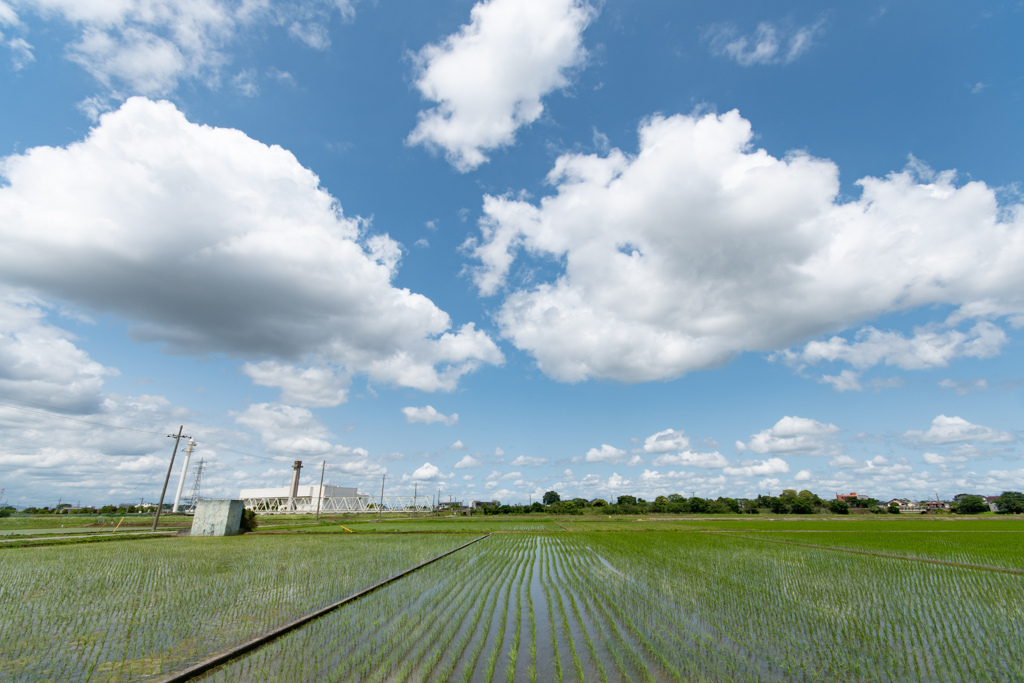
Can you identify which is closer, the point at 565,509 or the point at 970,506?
the point at 970,506

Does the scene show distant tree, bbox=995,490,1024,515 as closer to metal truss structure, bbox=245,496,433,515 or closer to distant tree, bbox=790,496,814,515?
distant tree, bbox=790,496,814,515

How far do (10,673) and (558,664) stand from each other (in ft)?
25.6

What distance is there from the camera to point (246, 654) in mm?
7051

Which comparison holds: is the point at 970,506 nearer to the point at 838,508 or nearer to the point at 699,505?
the point at 838,508

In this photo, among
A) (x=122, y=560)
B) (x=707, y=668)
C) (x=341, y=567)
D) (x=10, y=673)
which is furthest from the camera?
(x=122, y=560)

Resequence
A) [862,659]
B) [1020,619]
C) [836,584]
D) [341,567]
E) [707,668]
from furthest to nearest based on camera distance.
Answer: [341,567] → [836,584] → [1020,619] → [862,659] → [707,668]

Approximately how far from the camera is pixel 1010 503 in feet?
293

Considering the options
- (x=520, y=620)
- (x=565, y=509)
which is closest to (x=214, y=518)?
(x=520, y=620)

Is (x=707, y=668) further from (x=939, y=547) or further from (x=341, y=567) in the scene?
(x=939, y=547)

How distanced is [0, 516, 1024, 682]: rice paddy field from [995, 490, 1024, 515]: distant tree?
352 feet

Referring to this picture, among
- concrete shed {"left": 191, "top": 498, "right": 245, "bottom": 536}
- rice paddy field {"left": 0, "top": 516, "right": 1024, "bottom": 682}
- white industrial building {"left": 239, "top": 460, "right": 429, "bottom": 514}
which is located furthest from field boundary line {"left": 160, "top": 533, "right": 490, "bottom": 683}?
white industrial building {"left": 239, "top": 460, "right": 429, "bottom": 514}

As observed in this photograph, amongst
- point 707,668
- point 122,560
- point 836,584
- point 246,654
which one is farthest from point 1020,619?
point 122,560

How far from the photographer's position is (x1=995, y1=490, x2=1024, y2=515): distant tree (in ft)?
285

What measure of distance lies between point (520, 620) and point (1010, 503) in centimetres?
13070
